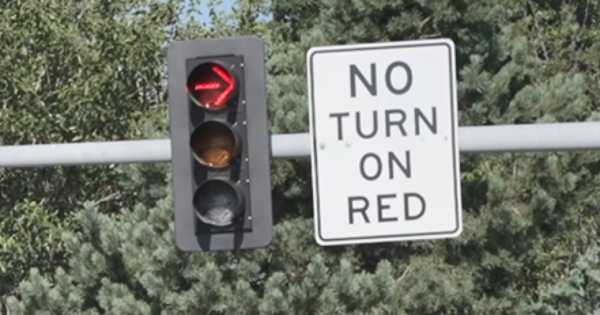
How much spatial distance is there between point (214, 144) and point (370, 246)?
691 cm

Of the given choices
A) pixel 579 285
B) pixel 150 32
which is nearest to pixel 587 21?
pixel 579 285

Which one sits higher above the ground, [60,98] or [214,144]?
[60,98]

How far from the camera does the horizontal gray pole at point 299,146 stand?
5.97 meters

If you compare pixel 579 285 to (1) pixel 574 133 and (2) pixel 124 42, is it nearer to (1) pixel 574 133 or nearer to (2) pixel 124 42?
(2) pixel 124 42

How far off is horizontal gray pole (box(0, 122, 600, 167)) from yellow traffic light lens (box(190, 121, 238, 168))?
0.74 feet

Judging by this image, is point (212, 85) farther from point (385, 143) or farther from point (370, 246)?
point (370, 246)

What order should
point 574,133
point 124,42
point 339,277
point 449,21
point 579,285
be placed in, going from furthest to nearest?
point 579,285, point 124,42, point 449,21, point 339,277, point 574,133

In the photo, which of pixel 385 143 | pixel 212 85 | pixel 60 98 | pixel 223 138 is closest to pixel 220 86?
pixel 212 85

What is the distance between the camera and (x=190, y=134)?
19.8ft

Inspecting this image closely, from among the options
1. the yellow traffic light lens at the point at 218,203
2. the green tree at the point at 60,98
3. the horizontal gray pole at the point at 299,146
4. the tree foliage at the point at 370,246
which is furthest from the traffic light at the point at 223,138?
the green tree at the point at 60,98

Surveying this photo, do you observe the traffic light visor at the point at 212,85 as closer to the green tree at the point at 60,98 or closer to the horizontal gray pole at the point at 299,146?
the horizontal gray pole at the point at 299,146

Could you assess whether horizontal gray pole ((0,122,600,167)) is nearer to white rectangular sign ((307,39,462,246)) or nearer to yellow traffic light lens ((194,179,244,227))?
white rectangular sign ((307,39,462,246))

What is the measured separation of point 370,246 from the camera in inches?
505

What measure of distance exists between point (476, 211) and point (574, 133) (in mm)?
6805
